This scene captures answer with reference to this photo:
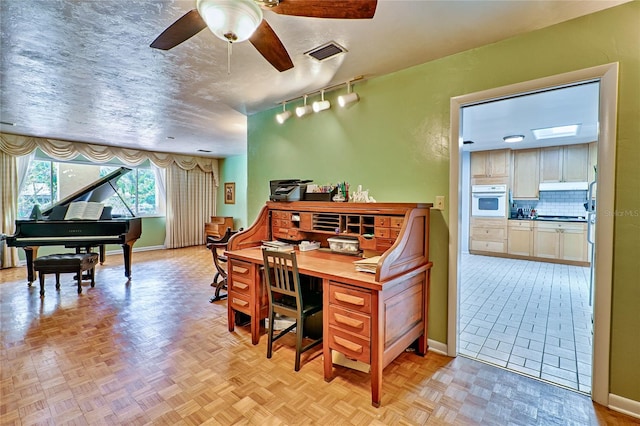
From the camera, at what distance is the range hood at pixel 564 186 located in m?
5.43

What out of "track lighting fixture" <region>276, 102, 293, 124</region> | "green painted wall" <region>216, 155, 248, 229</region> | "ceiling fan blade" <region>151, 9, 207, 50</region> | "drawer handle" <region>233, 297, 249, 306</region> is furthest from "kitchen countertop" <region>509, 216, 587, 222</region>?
"ceiling fan blade" <region>151, 9, 207, 50</region>

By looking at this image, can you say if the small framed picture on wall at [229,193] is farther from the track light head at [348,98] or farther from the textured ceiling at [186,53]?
the track light head at [348,98]

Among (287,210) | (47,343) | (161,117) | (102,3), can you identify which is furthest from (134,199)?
(102,3)

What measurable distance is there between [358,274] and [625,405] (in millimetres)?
1727

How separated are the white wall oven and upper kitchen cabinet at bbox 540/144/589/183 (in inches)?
29.6

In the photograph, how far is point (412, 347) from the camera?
8.16 ft

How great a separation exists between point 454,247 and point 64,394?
9.45 ft

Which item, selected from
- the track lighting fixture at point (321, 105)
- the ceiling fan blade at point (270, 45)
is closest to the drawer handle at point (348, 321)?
the ceiling fan blade at point (270, 45)

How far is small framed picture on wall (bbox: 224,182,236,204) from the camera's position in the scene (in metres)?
7.72

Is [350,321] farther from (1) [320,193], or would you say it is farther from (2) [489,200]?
(2) [489,200]

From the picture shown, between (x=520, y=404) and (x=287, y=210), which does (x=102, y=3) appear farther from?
(x=520, y=404)

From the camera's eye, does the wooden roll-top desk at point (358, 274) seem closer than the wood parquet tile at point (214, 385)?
No

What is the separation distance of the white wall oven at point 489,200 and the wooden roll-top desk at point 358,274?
4748mm

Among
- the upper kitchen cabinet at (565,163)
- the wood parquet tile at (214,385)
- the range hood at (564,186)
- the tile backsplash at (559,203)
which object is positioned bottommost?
the wood parquet tile at (214,385)
